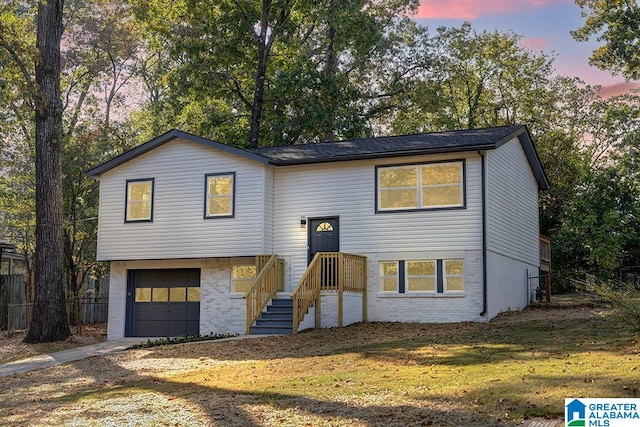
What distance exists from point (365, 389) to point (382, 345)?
17.5 feet

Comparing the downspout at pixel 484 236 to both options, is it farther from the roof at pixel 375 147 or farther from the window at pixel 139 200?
the window at pixel 139 200

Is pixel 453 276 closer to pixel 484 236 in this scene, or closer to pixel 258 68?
pixel 484 236

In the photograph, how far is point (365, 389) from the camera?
10.2 metres

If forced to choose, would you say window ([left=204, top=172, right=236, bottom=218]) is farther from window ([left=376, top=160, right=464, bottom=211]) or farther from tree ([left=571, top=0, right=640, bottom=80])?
tree ([left=571, top=0, right=640, bottom=80])

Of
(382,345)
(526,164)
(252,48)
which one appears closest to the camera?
(382,345)

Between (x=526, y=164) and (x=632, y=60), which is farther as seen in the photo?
(x=632, y=60)

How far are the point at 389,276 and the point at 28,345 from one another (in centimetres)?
999

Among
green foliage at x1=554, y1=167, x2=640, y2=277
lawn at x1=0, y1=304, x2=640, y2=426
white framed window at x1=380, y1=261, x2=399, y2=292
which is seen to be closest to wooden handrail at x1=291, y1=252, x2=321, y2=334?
lawn at x1=0, y1=304, x2=640, y2=426

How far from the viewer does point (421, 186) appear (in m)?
20.1

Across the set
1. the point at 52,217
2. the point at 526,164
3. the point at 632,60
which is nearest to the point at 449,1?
the point at 526,164

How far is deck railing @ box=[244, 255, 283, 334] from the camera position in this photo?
19.5 metres

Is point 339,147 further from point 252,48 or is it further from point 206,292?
point 252,48

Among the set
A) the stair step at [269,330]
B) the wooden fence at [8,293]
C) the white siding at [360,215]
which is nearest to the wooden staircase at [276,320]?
the stair step at [269,330]

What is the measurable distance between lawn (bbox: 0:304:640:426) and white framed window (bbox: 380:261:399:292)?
103 inches
